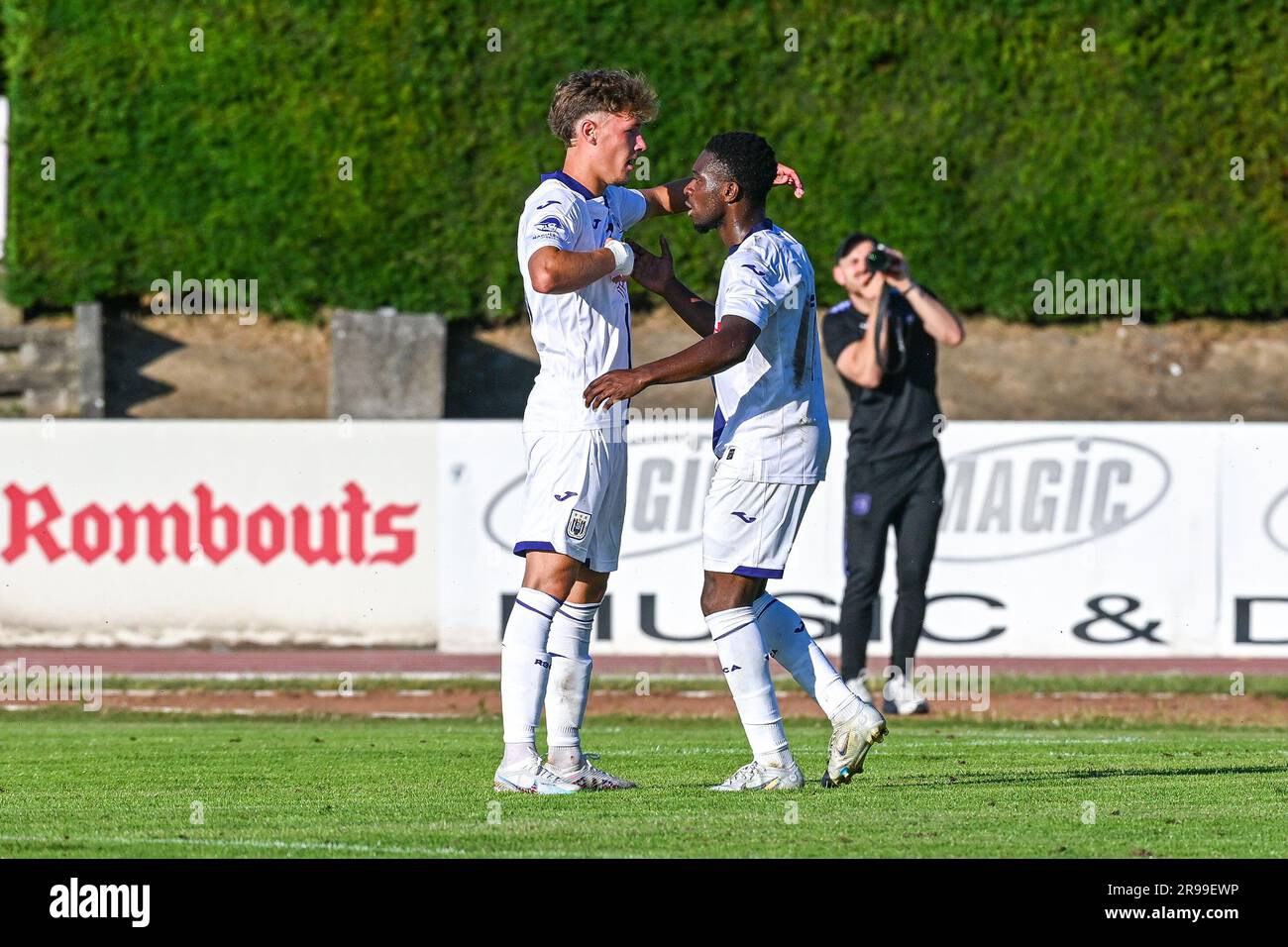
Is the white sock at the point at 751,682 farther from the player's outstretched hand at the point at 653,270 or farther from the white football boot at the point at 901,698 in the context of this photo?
the white football boot at the point at 901,698

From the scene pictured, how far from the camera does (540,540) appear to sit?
6652mm

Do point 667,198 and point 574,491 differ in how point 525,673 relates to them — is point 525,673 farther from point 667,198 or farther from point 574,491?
point 667,198

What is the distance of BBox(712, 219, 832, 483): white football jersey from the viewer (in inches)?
264

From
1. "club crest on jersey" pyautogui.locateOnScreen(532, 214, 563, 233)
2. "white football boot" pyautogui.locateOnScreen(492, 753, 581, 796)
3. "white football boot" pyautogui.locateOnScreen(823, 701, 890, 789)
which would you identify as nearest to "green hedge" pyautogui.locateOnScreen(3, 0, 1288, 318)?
"club crest on jersey" pyautogui.locateOnScreen(532, 214, 563, 233)

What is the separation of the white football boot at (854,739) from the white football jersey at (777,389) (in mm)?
856

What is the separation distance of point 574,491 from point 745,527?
0.61 m

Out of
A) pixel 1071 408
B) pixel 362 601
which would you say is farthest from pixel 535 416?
pixel 1071 408

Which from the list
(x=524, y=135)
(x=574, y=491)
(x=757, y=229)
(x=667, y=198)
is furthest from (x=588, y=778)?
(x=524, y=135)

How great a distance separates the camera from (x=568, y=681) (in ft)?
22.5

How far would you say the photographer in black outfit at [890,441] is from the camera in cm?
1077

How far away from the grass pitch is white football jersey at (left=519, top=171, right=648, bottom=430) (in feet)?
4.31

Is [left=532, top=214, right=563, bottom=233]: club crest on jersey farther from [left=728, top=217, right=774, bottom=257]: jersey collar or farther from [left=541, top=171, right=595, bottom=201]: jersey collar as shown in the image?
[left=728, top=217, right=774, bottom=257]: jersey collar

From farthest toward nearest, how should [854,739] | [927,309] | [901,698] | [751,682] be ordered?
1. [927,309]
2. [901,698]
3. [751,682]
4. [854,739]
